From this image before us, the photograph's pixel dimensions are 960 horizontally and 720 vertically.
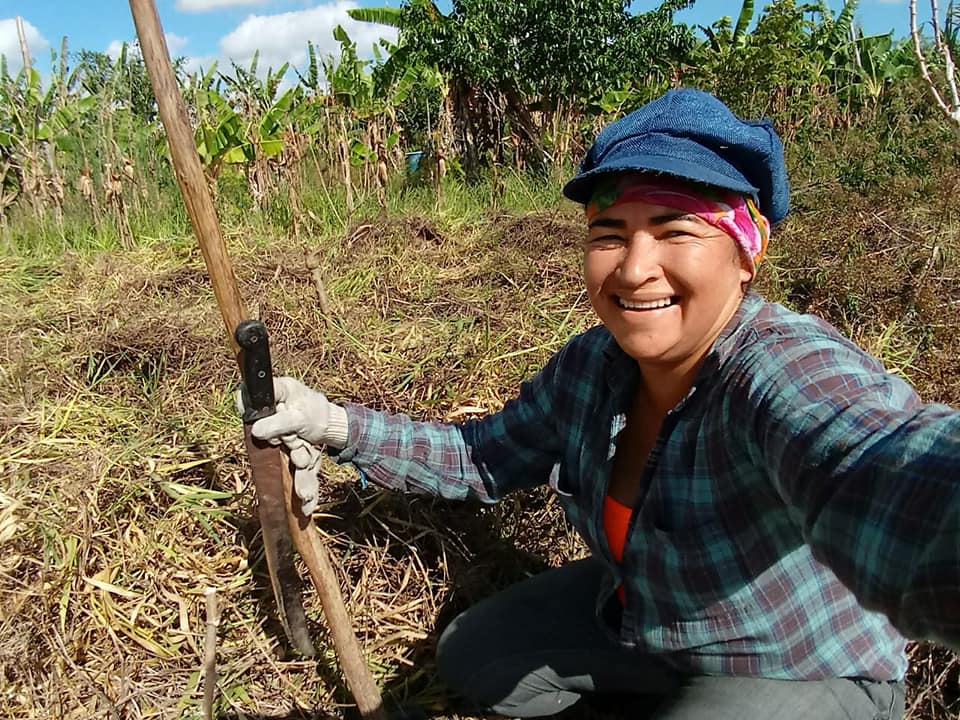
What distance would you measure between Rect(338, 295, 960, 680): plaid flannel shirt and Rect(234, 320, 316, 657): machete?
197 mm

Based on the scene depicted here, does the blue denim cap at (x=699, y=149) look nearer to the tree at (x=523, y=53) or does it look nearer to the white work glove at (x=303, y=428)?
the white work glove at (x=303, y=428)

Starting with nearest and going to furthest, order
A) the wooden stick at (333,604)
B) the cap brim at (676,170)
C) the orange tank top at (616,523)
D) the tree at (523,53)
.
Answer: the cap brim at (676,170) < the orange tank top at (616,523) < the wooden stick at (333,604) < the tree at (523,53)

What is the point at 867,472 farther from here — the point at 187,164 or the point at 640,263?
the point at 187,164

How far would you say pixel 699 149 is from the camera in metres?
1.24

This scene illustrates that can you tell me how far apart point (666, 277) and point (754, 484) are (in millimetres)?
367

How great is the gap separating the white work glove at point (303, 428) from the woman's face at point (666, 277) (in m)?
0.68

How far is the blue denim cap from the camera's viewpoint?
48.2 inches

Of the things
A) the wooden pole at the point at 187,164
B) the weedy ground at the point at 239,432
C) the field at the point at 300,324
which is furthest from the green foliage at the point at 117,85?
the wooden pole at the point at 187,164

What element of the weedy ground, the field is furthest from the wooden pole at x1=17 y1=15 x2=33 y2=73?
the weedy ground

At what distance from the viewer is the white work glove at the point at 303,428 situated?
1.58 metres

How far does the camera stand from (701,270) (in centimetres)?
125

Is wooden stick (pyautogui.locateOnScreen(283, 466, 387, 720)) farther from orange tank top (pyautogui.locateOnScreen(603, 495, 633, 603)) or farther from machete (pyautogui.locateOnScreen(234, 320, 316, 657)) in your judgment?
orange tank top (pyautogui.locateOnScreen(603, 495, 633, 603))

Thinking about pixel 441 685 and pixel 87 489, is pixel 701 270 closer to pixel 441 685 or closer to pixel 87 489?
pixel 441 685

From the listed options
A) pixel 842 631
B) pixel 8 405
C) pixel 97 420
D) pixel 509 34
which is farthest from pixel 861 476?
pixel 509 34
